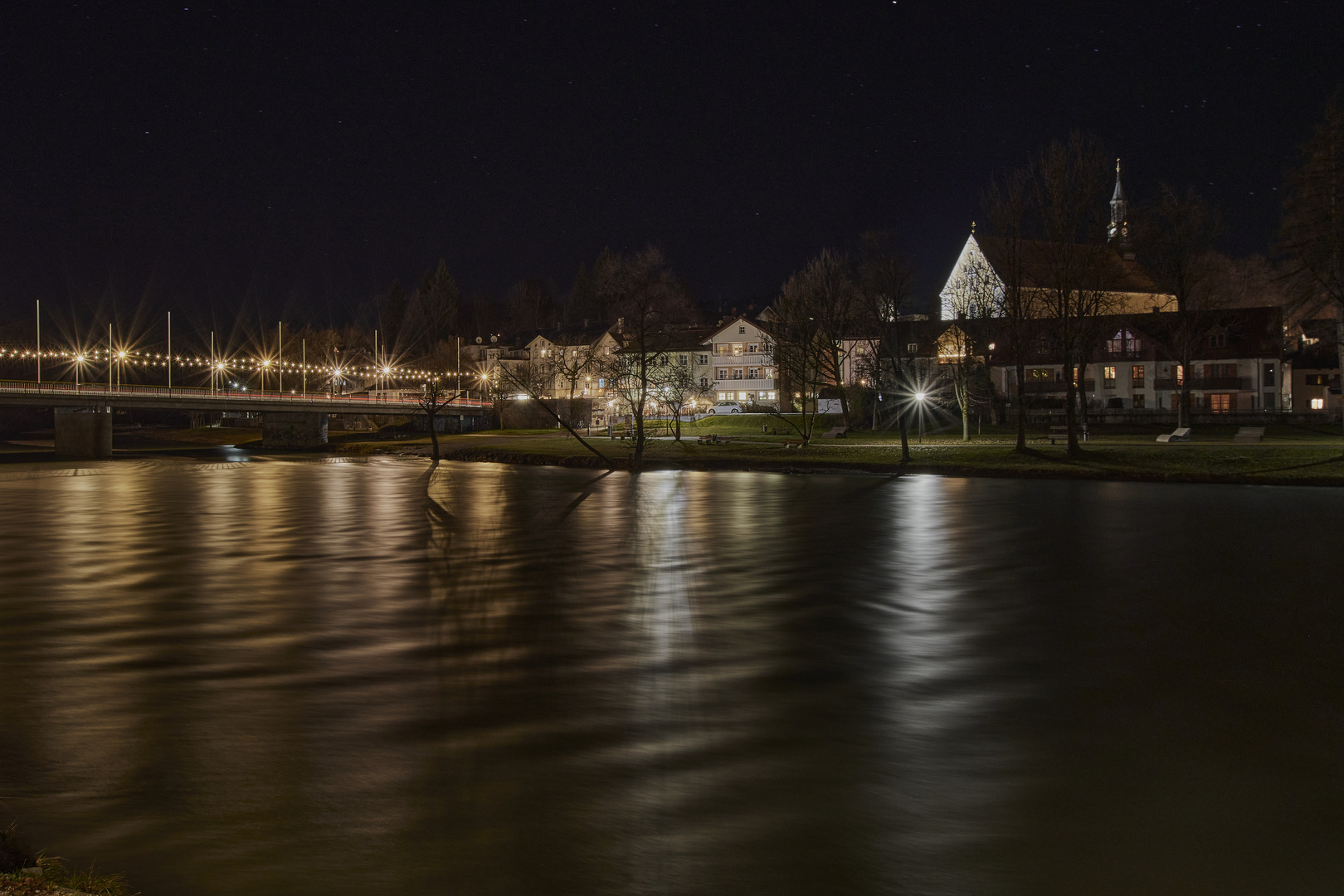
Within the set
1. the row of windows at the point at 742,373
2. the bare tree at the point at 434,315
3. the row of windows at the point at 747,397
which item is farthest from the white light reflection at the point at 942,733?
the bare tree at the point at 434,315

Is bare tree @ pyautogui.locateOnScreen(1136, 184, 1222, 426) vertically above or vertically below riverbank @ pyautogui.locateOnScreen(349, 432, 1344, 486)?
above

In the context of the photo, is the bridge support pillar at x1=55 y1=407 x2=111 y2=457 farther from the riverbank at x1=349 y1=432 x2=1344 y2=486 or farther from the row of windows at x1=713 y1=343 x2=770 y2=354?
the row of windows at x1=713 y1=343 x2=770 y2=354

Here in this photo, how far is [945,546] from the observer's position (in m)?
24.4

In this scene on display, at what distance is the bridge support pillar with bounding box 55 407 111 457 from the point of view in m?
73.1

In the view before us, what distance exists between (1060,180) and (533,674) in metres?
41.8

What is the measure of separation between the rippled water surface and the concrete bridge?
5608cm

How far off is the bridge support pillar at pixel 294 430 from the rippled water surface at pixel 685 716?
6819cm

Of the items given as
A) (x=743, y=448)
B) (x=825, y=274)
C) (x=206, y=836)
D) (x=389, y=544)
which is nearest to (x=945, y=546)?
(x=389, y=544)

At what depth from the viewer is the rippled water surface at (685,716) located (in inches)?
295

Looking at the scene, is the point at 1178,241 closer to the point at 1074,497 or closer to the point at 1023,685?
the point at 1074,497

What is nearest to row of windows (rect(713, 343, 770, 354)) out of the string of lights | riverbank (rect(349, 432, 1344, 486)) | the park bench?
the string of lights

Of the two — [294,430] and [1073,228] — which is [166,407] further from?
[1073,228]

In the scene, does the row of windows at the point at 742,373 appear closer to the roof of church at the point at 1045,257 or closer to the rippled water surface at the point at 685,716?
the roof of church at the point at 1045,257

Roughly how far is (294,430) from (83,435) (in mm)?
19720
